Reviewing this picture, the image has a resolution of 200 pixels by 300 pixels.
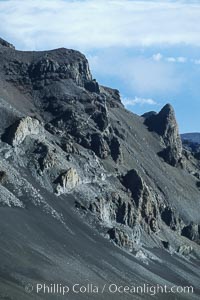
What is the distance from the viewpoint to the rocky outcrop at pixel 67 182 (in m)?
174

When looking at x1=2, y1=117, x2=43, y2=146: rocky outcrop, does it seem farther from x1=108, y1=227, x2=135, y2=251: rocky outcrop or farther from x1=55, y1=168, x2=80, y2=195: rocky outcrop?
x1=108, y1=227, x2=135, y2=251: rocky outcrop

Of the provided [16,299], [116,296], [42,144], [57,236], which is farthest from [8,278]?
[42,144]

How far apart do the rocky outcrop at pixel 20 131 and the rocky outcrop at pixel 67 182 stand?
15.2m

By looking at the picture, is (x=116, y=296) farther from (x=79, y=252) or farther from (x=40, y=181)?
(x=40, y=181)

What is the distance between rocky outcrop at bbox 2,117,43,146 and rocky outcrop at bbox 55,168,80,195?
15.2m

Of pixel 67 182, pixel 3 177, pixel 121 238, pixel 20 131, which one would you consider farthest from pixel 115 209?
pixel 3 177

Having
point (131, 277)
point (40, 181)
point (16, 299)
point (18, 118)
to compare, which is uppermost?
point (18, 118)

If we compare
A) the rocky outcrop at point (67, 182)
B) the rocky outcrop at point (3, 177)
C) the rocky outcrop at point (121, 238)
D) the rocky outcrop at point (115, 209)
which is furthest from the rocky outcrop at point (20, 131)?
the rocky outcrop at point (121, 238)

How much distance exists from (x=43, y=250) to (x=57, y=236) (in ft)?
37.8

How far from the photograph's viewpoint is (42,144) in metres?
183

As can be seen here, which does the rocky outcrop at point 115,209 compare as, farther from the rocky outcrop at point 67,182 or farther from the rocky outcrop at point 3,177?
the rocky outcrop at point 3,177

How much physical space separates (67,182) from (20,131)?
1890cm

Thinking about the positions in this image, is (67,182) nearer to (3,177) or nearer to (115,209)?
(115,209)

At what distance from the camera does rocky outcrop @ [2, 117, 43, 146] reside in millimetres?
178000
